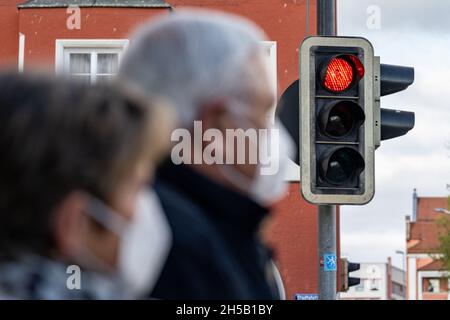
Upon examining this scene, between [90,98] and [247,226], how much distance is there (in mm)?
352

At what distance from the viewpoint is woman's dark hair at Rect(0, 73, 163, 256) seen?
1.11 metres

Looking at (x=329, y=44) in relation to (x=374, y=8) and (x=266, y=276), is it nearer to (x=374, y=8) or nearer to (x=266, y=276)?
(x=266, y=276)

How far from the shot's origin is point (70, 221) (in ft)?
3.69

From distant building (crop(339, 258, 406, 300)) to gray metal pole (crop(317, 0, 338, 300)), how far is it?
4640 cm

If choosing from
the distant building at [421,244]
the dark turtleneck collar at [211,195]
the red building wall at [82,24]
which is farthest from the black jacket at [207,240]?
the distant building at [421,244]

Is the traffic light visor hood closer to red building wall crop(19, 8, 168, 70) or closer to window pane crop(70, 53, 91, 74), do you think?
window pane crop(70, 53, 91, 74)

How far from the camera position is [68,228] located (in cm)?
112

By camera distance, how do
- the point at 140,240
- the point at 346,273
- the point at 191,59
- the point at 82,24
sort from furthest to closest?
the point at 82,24 < the point at 346,273 < the point at 191,59 < the point at 140,240

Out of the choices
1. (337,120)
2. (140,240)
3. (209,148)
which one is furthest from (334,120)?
(140,240)

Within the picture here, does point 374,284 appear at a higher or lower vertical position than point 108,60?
lower

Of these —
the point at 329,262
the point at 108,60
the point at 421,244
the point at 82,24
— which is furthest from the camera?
the point at 421,244

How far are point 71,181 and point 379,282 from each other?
69549mm

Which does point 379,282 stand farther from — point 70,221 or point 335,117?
point 70,221
